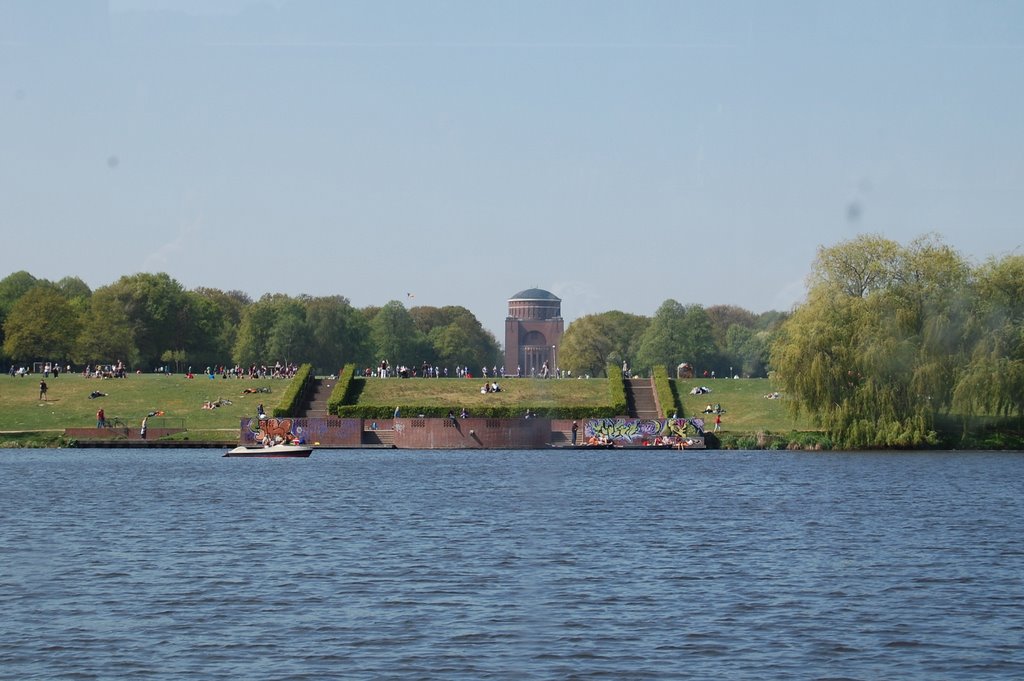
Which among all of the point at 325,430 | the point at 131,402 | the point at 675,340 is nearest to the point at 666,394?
the point at 325,430

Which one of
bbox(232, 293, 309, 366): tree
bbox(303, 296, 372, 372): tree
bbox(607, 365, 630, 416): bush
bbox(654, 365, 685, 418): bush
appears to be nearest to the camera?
bbox(607, 365, 630, 416): bush

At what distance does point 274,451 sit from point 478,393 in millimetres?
23692

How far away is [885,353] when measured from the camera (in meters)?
68.7

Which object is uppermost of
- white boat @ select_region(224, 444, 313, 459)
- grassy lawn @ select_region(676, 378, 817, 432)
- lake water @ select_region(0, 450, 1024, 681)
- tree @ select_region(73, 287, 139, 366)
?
tree @ select_region(73, 287, 139, 366)

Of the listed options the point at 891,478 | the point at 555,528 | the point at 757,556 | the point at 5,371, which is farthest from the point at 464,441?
the point at 5,371

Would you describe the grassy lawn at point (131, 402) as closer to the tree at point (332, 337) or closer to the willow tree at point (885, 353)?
the willow tree at point (885, 353)

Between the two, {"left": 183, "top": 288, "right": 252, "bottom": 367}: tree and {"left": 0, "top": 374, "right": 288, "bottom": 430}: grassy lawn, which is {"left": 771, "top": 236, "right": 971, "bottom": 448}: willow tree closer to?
{"left": 0, "top": 374, "right": 288, "bottom": 430}: grassy lawn

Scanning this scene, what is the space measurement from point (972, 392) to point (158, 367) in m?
99.7

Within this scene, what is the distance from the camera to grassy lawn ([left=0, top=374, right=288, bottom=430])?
280 feet

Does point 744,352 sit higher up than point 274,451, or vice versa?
point 744,352

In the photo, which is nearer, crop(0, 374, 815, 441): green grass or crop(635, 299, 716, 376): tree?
crop(0, 374, 815, 441): green grass

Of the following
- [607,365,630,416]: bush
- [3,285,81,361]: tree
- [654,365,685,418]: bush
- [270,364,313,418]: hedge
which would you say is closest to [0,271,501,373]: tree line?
[3,285,81,361]: tree

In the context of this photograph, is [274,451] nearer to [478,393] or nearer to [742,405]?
[478,393]

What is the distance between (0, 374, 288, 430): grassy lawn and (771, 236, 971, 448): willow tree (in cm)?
3456
